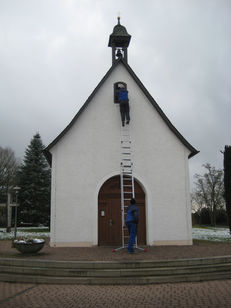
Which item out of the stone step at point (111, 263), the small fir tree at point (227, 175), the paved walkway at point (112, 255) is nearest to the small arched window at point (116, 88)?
the paved walkway at point (112, 255)

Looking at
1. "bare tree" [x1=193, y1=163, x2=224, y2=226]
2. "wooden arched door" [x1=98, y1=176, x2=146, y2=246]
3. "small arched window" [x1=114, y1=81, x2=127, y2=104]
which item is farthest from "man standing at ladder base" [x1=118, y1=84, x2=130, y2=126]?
"bare tree" [x1=193, y1=163, x2=224, y2=226]

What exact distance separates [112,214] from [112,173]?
1.85 meters

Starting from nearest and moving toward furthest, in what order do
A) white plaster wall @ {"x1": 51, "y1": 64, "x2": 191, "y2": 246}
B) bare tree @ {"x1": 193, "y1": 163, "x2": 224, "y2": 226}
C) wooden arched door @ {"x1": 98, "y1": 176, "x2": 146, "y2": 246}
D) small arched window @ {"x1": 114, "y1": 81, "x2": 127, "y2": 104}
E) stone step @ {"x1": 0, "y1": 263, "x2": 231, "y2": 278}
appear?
stone step @ {"x1": 0, "y1": 263, "x2": 231, "y2": 278}, white plaster wall @ {"x1": 51, "y1": 64, "x2": 191, "y2": 246}, wooden arched door @ {"x1": 98, "y1": 176, "x2": 146, "y2": 246}, small arched window @ {"x1": 114, "y1": 81, "x2": 127, "y2": 104}, bare tree @ {"x1": 193, "y1": 163, "x2": 224, "y2": 226}

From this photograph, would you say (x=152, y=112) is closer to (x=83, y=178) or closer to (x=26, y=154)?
(x=83, y=178)

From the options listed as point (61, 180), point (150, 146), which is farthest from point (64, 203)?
point (150, 146)

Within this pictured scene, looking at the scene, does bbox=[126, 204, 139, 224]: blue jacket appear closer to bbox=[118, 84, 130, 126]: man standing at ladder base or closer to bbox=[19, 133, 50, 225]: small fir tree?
bbox=[118, 84, 130, 126]: man standing at ladder base

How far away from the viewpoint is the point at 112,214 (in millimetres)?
13672

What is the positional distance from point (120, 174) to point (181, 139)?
3.39 m

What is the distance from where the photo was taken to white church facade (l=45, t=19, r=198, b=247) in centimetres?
1313

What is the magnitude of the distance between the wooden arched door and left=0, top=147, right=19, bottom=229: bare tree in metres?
29.4

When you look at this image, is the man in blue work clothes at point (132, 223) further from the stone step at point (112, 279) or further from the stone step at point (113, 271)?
the stone step at point (112, 279)

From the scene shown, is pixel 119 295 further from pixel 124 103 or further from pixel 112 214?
pixel 124 103

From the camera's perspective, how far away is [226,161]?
21391 mm

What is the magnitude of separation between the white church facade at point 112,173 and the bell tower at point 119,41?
1.50m
